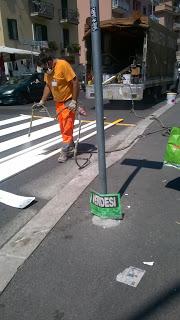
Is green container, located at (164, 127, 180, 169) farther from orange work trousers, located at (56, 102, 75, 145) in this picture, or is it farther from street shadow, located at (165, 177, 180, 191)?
orange work trousers, located at (56, 102, 75, 145)

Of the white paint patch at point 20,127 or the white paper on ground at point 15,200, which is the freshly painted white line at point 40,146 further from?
the white paper on ground at point 15,200

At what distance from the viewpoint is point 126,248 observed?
A: 12.1 feet

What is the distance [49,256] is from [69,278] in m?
0.41

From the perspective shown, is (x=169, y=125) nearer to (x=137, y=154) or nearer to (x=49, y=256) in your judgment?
(x=137, y=154)

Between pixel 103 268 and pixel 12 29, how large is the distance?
1262 inches

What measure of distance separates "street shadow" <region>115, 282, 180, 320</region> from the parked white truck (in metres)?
10.7

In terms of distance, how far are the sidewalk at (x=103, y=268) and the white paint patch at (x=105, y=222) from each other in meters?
0.05

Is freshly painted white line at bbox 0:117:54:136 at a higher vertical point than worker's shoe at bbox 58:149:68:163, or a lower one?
lower

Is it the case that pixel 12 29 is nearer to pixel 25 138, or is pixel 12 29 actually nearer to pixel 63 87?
pixel 25 138

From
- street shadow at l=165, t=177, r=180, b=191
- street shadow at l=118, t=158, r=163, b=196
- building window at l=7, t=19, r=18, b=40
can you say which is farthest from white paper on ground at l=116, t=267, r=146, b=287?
building window at l=7, t=19, r=18, b=40

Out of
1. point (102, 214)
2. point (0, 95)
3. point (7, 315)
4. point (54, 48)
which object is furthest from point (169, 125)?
point (54, 48)

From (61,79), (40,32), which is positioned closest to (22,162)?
(61,79)

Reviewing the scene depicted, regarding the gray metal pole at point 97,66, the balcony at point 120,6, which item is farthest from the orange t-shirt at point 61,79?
the balcony at point 120,6

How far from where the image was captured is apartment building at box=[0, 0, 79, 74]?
3174 centimetres
